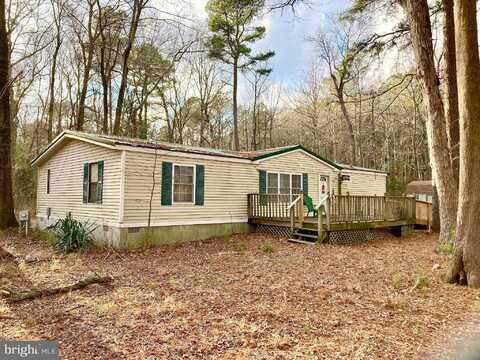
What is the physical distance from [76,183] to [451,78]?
40.6 ft

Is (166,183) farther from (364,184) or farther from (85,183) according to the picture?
(364,184)

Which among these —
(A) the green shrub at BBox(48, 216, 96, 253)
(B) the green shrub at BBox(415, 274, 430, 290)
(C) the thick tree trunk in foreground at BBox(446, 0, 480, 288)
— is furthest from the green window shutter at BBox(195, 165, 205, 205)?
(C) the thick tree trunk in foreground at BBox(446, 0, 480, 288)

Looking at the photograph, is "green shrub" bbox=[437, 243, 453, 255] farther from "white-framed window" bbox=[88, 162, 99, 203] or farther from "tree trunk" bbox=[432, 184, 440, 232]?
"white-framed window" bbox=[88, 162, 99, 203]

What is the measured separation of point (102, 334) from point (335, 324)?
2708 millimetres

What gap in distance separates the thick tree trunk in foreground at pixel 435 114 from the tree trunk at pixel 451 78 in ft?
2.37

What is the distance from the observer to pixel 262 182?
12.6 m

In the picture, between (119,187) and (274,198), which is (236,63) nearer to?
(274,198)

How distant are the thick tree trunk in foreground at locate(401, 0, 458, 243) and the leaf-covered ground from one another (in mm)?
1575

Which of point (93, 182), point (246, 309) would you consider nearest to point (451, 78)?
point (246, 309)

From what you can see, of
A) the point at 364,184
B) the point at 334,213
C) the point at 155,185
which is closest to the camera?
the point at 155,185

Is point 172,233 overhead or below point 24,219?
below

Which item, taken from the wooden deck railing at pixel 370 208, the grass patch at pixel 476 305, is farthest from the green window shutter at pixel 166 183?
the grass patch at pixel 476 305

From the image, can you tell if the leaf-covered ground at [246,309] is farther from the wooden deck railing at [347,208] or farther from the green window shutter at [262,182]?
the green window shutter at [262,182]

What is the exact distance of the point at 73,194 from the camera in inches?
448
